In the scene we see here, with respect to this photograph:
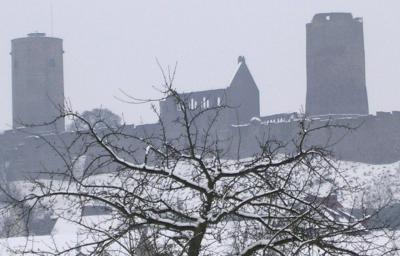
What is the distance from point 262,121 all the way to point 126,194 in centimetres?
4544

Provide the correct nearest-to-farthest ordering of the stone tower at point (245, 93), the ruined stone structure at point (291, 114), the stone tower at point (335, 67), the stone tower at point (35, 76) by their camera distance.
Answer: the ruined stone structure at point (291, 114)
the stone tower at point (335, 67)
the stone tower at point (245, 93)
the stone tower at point (35, 76)

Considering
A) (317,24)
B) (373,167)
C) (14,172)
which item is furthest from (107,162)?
(14,172)

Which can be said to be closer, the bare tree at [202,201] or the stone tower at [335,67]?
the bare tree at [202,201]

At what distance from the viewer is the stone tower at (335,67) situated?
5012 centimetres

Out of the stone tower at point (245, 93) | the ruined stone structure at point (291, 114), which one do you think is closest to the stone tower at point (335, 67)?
the ruined stone structure at point (291, 114)

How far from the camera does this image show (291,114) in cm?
5072

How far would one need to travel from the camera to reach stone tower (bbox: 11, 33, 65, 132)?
5962 centimetres

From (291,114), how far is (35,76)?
14437 millimetres

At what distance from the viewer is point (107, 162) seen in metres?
5.55

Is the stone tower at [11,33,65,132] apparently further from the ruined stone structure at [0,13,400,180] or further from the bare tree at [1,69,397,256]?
the bare tree at [1,69,397,256]

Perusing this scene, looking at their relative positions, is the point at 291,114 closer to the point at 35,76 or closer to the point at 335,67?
the point at 335,67

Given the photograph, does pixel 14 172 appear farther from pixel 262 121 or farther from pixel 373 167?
pixel 373 167

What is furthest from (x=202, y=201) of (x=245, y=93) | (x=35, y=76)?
(x=35, y=76)

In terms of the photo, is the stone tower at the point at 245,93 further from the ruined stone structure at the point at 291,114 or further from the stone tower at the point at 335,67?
the stone tower at the point at 335,67
